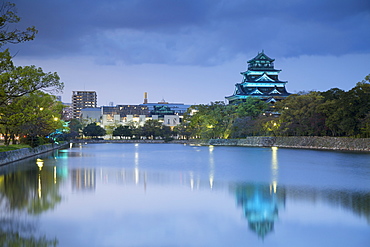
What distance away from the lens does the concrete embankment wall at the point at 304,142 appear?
45.2 m

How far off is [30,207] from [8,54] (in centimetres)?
983

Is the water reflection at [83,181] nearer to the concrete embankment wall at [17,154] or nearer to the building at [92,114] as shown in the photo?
the concrete embankment wall at [17,154]

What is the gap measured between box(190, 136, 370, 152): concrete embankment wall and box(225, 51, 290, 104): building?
15409 millimetres

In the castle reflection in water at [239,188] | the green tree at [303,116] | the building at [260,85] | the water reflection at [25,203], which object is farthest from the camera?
the building at [260,85]

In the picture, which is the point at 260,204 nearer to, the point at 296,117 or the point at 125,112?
the point at 296,117

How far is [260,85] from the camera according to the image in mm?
89000

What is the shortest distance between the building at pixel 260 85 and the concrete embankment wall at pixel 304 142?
50.6 feet

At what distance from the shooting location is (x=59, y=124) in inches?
2057

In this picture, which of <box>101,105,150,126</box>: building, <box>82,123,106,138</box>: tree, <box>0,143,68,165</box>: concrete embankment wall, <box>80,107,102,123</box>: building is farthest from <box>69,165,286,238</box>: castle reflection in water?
<box>80,107,102,123</box>: building

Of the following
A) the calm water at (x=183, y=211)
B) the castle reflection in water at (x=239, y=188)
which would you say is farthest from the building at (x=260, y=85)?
the calm water at (x=183, y=211)

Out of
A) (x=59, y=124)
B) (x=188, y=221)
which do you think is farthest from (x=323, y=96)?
(x=188, y=221)

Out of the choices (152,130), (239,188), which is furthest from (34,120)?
(152,130)

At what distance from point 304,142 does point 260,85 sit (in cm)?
3510

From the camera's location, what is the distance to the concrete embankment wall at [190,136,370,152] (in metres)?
45.2
